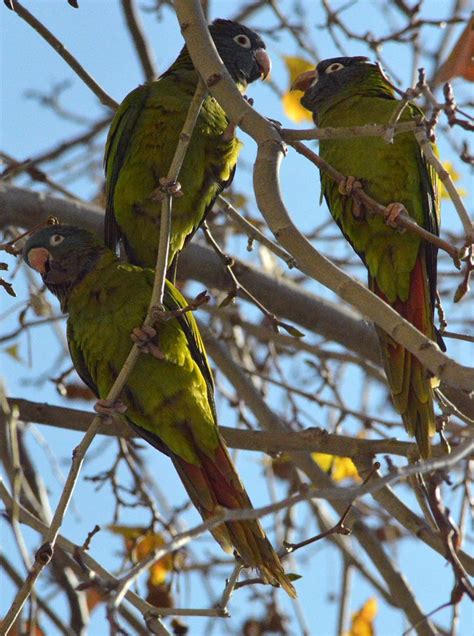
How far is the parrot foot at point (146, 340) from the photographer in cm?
262

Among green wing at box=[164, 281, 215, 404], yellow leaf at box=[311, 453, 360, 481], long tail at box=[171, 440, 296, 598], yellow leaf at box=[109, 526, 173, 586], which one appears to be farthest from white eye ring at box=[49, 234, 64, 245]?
yellow leaf at box=[311, 453, 360, 481]

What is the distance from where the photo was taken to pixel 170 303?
282cm

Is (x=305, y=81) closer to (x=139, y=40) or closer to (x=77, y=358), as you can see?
(x=139, y=40)

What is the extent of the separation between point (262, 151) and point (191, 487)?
1.05 metres

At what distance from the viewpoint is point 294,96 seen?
435cm

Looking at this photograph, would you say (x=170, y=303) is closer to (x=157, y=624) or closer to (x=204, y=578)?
(x=157, y=624)

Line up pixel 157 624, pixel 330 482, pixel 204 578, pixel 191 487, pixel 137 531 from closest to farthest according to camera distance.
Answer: pixel 157 624 < pixel 191 487 < pixel 330 482 < pixel 137 531 < pixel 204 578

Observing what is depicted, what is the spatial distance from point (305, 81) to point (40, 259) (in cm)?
162

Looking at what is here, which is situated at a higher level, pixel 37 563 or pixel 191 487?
pixel 191 487

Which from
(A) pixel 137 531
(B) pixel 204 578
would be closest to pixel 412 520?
(A) pixel 137 531

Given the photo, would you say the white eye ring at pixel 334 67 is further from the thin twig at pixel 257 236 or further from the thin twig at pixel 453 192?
the thin twig at pixel 453 192

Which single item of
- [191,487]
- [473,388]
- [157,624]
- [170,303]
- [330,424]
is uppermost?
[330,424]

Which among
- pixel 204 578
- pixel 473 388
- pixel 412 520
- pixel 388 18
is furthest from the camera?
pixel 388 18

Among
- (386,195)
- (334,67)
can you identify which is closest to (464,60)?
(386,195)
